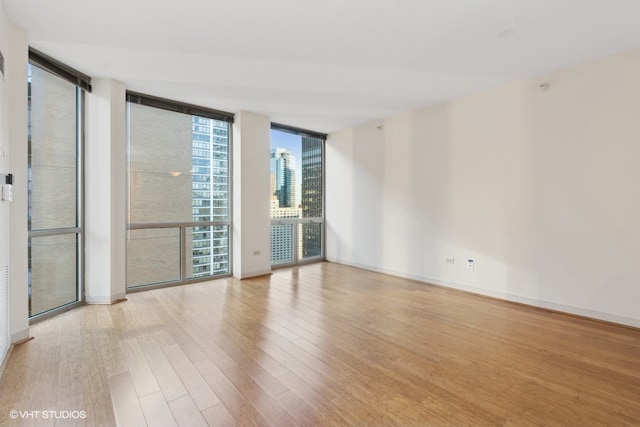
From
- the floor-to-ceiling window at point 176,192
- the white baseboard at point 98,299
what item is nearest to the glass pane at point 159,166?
the floor-to-ceiling window at point 176,192

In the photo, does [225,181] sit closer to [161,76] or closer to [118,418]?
[161,76]

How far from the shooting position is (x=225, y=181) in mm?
5258

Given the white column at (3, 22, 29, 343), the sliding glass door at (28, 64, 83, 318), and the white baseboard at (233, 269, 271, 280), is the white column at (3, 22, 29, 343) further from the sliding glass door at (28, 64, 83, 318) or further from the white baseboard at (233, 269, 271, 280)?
the white baseboard at (233, 269, 271, 280)

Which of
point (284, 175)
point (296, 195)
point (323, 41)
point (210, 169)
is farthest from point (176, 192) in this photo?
point (323, 41)

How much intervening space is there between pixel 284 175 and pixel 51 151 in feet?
12.2

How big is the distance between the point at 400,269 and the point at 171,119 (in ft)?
15.5

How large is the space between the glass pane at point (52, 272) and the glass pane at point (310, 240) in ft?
12.8

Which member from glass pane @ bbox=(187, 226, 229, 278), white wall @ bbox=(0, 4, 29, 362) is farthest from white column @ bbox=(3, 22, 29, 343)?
glass pane @ bbox=(187, 226, 229, 278)

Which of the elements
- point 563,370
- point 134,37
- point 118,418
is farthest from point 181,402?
point 134,37

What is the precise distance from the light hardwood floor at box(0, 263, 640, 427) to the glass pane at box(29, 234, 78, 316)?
0.25 meters

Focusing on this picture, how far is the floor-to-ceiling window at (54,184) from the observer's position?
3141mm

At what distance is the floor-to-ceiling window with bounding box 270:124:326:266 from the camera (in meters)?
6.03

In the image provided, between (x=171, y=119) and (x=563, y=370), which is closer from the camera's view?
(x=563, y=370)

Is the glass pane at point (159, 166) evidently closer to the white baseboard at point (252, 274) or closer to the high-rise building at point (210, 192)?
the high-rise building at point (210, 192)
